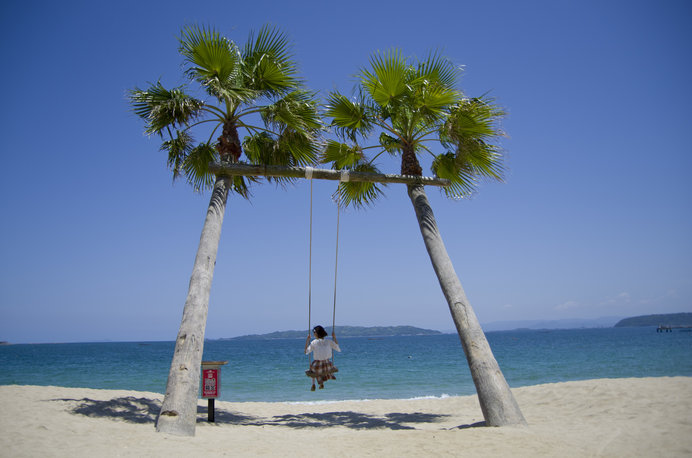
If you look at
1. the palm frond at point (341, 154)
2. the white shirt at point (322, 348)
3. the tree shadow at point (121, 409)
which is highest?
the palm frond at point (341, 154)

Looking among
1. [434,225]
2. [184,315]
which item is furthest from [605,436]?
[184,315]

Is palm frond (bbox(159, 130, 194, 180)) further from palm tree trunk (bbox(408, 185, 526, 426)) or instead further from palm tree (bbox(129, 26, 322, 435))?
palm tree trunk (bbox(408, 185, 526, 426))

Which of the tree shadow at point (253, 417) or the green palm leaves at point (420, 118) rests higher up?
the green palm leaves at point (420, 118)

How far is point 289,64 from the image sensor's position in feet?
29.3

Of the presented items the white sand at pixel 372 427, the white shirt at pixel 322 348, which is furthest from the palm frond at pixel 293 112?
the white sand at pixel 372 427

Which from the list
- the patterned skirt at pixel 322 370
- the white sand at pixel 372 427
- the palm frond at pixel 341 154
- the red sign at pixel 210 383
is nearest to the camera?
the white sand at pixel 372 427

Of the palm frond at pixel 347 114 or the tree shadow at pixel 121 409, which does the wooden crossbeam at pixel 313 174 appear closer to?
the palm frond at pixel 347 114

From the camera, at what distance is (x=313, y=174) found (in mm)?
8891

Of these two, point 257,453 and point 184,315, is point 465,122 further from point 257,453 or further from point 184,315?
point 257,453

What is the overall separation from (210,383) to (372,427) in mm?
3340

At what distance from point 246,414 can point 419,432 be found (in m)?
5.71

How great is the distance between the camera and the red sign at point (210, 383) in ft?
30.0

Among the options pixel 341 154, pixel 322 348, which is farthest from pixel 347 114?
pixel 322 348

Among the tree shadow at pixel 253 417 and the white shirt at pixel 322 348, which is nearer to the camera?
the tree shadow at pixel 253 417
